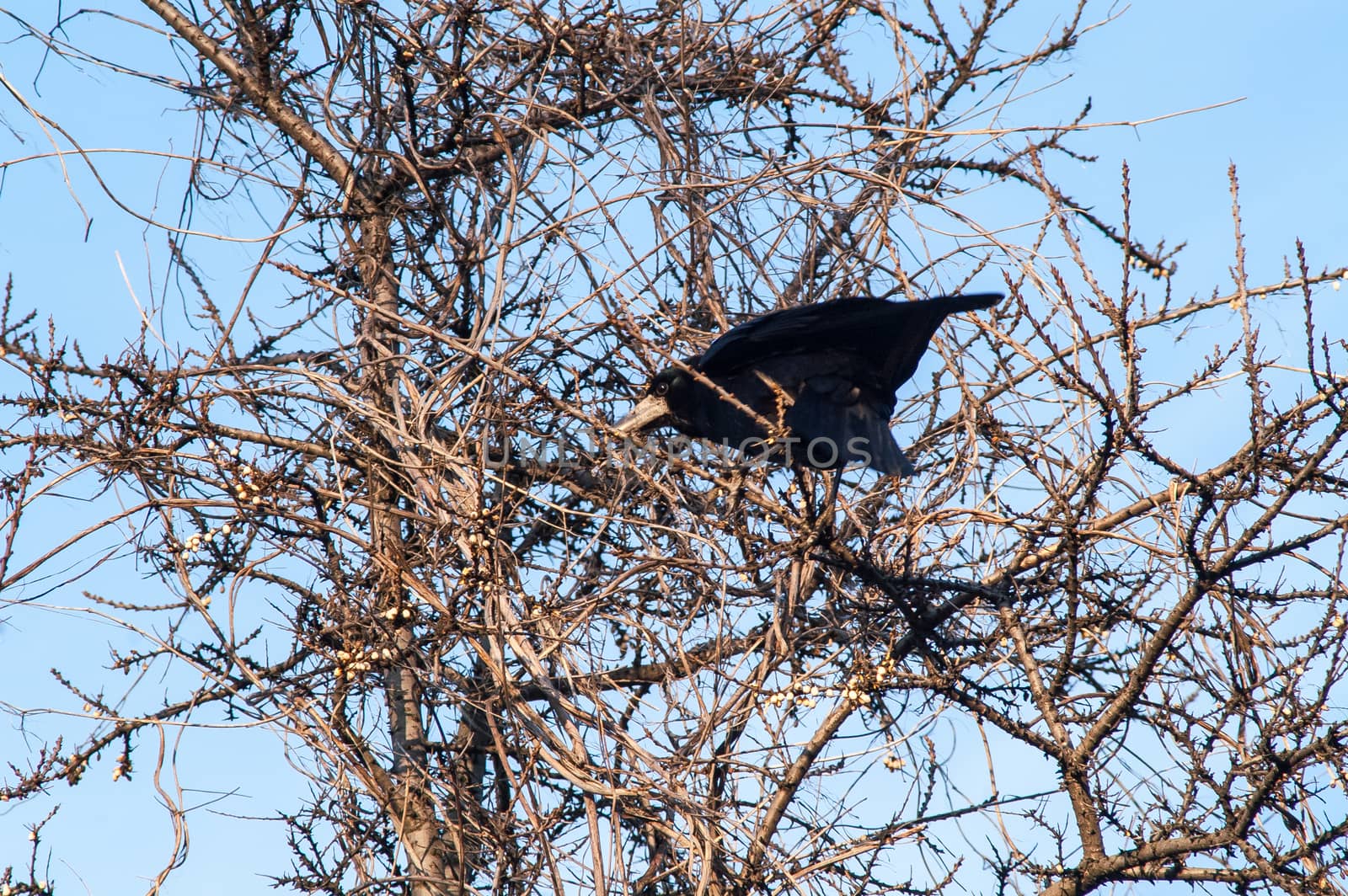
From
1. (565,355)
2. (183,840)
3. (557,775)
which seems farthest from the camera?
(565,355)

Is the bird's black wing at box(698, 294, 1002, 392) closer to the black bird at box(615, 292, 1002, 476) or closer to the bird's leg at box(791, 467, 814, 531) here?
the black bird at box(615, 292, 1002, 476)

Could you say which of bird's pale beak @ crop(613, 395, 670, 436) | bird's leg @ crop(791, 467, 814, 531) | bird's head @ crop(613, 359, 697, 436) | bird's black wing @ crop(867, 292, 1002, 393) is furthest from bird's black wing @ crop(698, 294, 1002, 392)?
bird's leg @ crop(791, 467, 814, 531)

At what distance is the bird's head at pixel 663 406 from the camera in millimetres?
4539

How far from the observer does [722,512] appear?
4090 millimetres

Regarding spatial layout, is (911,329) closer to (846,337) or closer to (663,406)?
(846,337)

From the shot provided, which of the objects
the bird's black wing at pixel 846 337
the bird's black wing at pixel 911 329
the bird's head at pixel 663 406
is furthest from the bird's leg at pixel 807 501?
the bird's head at pixel 663 406

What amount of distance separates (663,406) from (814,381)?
1.90 feet

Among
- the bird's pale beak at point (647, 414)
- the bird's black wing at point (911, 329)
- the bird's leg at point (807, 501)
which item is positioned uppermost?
the bird's pale beak at point (647, 414)

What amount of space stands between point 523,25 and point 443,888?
3.16 m

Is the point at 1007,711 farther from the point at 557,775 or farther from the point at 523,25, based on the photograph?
the point at 523,25

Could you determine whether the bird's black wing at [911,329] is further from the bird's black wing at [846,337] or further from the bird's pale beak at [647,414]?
the bird's pale beak at [647,414]

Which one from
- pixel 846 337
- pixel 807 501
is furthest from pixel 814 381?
pixel 807 501

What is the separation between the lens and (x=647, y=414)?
15.2 ft

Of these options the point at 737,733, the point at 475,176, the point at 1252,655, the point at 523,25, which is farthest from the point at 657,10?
the point at 1252,655
